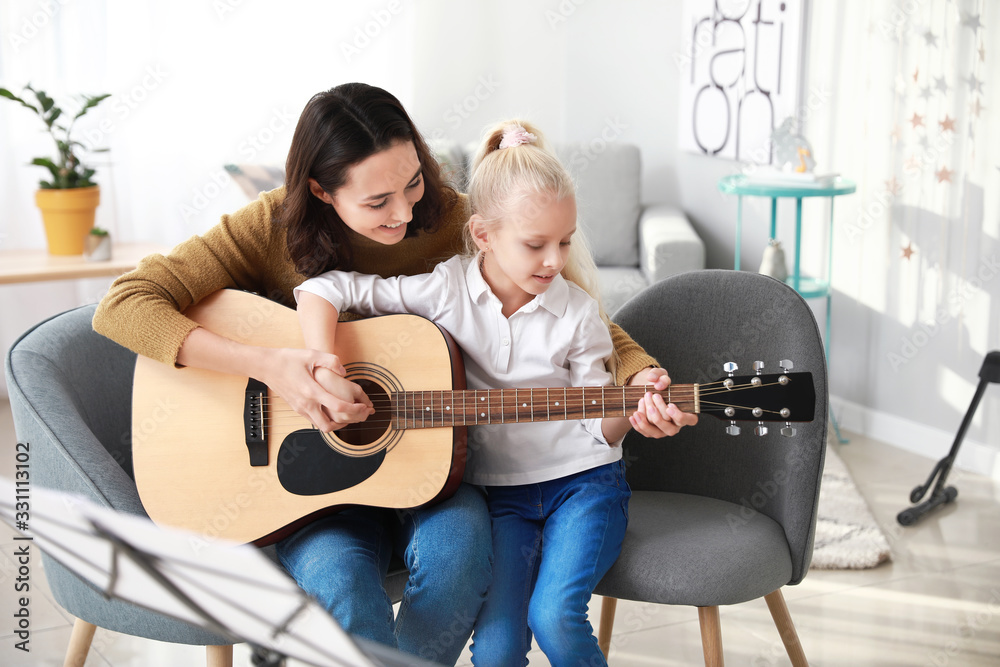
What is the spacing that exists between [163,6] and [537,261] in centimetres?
282

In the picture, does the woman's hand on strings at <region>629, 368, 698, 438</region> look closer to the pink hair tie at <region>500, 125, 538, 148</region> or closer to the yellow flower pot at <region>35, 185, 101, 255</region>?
the pink hair tie at <region>500, 125, 538, 148</region>

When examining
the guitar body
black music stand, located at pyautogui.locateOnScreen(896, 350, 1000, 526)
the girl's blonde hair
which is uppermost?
the girl's blonde hair

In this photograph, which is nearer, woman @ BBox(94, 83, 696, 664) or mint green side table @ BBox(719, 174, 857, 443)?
woman @ BBox(94, 83, 696, 664)

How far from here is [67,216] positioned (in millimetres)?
2918

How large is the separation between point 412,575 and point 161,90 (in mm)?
2939

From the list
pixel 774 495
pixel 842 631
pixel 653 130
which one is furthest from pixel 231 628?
pixel 653 130

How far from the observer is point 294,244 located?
140 centimetres

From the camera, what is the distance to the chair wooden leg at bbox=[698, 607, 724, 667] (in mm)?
1290

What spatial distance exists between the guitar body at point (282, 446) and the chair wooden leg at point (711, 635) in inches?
16.5

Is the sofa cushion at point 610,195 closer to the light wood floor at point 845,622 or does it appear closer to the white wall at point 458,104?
the white wall at point 458,104

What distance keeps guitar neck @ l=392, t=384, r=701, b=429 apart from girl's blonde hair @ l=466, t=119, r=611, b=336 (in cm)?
25

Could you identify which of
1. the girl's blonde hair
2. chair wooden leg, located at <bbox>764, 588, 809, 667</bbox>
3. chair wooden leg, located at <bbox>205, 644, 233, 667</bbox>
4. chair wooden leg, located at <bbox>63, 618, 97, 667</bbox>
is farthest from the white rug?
chair wooden leg, located at <bbox>63, 618, 97, 667</bbox>

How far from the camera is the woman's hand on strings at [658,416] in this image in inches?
46.7

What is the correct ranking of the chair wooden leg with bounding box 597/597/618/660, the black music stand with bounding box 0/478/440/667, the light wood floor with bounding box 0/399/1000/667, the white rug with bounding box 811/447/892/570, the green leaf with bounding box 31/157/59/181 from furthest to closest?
the green leaf with bounding box 31/157/59/181 → the white rug with bounding box 811/447/892/570 → the light wood floor with bounding box 0/399/1000/667 → the chair wooden leg with bounding box 597/597/618/660 → the black music stand with bounding box 0/478/440/667
